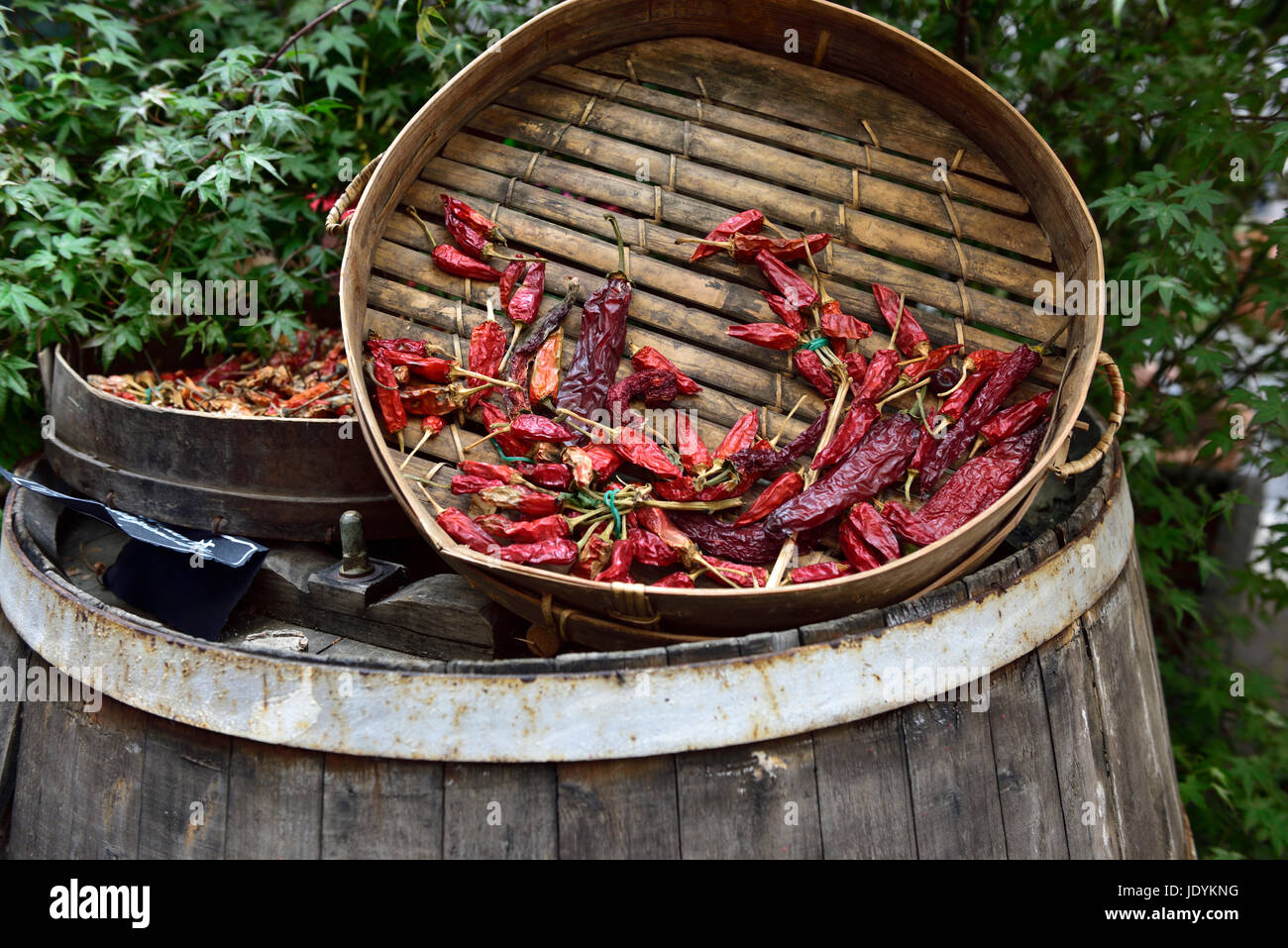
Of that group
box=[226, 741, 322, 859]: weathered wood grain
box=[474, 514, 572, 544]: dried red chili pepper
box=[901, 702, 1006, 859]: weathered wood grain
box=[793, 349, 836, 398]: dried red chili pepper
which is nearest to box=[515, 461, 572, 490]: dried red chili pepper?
box=[474, 514, 572, 544]: dried red chili pepper

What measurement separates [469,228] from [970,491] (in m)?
1.55

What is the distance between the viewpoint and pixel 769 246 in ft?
8.67

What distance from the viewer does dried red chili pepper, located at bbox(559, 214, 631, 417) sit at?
2491 mm

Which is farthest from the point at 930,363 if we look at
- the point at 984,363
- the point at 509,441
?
the point at 509,441

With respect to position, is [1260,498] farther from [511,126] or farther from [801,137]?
[511,126]

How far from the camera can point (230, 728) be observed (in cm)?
183

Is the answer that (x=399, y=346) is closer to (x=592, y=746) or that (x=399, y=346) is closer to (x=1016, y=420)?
(x=592, y=746)

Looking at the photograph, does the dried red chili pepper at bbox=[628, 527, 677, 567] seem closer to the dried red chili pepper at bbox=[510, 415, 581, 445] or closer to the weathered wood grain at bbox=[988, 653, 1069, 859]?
the dried red chili pepper at bbox=[510, 415, 581, 445]

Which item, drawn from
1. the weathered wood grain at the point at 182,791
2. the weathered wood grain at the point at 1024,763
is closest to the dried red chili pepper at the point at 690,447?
the weathered wood grain at the point at 1024,763

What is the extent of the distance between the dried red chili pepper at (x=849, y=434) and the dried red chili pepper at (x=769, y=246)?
0.50m

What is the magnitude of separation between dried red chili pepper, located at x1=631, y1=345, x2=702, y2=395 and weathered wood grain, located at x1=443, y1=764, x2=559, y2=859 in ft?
3.65

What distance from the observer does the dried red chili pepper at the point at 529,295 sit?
262 centimetres

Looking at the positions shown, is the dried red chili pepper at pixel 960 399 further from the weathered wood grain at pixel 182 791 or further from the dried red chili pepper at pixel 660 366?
the weathered wood grain at pixel 182 791
